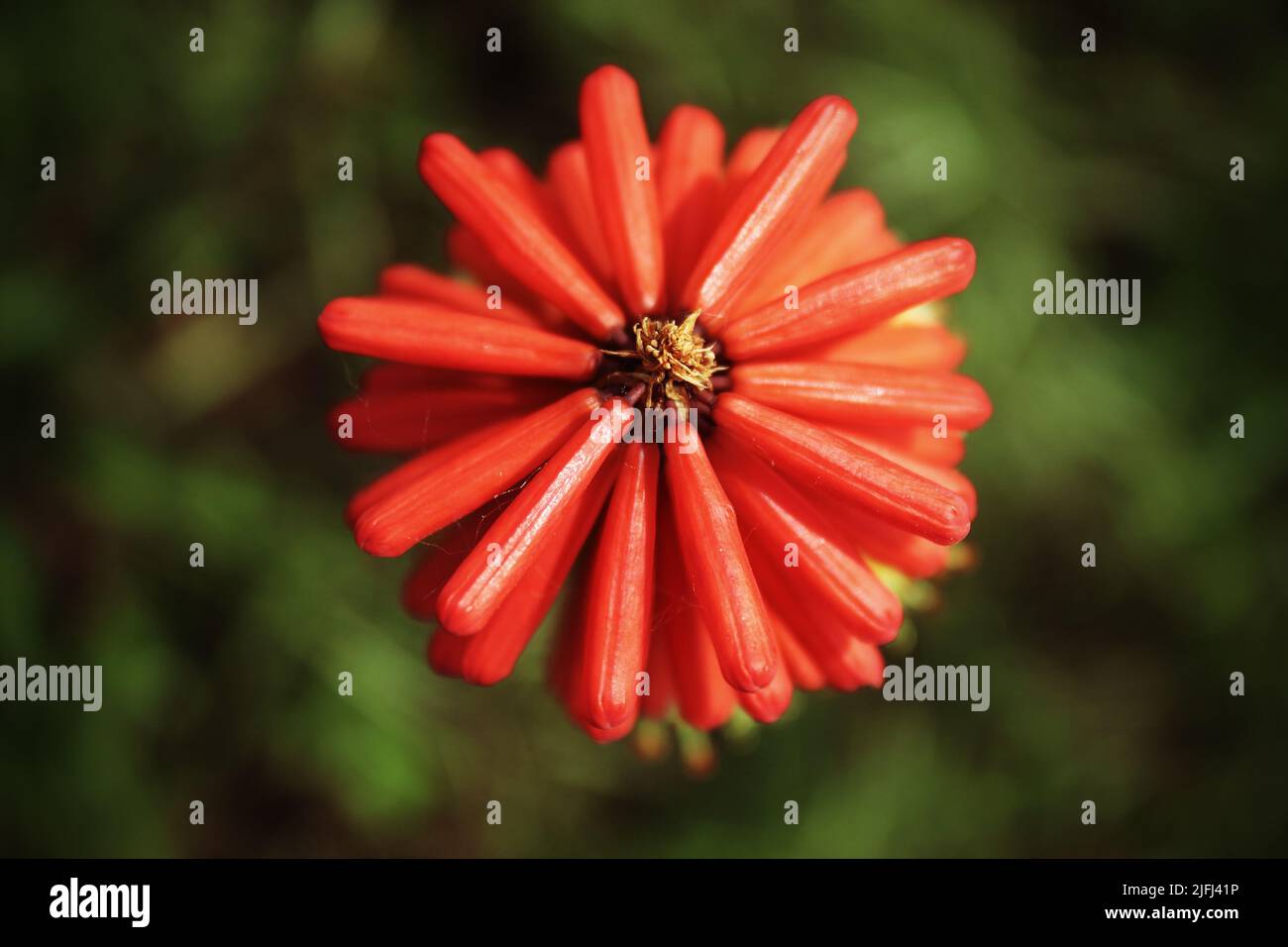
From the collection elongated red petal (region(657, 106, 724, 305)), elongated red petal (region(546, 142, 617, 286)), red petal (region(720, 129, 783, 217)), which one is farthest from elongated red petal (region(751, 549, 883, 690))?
red petal (region(720, 129, 783, 217))

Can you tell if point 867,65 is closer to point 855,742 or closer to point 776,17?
point 776,17

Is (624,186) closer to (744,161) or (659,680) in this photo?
(744,161)

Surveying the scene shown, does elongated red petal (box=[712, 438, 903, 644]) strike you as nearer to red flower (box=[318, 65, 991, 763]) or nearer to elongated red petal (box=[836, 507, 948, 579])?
red flower (box=[318, 65, 991, 763])

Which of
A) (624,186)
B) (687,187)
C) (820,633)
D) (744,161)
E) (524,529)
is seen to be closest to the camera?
(524,529)

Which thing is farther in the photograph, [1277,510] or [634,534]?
[1277,510]
